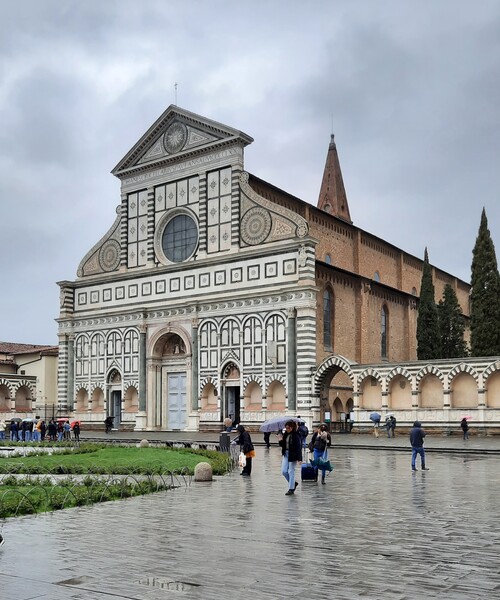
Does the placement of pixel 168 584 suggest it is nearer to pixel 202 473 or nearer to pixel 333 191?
pixel 202 473

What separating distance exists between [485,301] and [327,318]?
891 centimetres

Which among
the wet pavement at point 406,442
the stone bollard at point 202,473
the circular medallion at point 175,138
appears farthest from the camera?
the circular medallion at point 175,138

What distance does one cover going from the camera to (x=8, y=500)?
44.2 ft

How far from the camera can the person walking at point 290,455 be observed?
15.8m

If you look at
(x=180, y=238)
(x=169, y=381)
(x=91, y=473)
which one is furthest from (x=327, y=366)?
(x=91, y=473)

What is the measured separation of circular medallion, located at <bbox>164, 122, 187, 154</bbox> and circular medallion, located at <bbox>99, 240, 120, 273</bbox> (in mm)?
7466

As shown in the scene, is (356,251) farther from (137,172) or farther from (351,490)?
(351,490)

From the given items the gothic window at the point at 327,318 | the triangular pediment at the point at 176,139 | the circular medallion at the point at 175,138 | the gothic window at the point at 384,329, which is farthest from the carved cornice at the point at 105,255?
the gothic window at the point at 384,329

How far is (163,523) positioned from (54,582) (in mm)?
4001

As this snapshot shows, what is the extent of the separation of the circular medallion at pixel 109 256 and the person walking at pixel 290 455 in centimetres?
3572

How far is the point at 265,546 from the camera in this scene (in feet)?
32.2

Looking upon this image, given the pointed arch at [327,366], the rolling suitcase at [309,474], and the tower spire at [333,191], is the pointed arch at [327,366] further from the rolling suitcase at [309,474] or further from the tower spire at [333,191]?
the tower spire at [333,191]

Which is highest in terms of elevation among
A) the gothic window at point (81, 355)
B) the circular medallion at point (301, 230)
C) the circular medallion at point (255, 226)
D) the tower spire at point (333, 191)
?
the tower spire at point (333, 191)

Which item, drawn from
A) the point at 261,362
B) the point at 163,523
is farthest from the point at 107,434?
the point at 163,523
